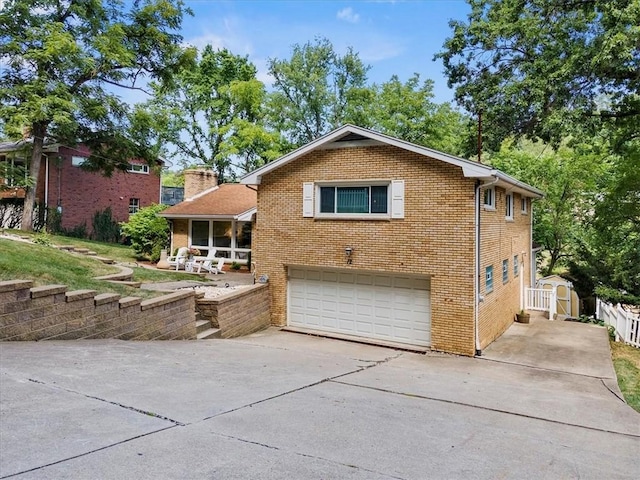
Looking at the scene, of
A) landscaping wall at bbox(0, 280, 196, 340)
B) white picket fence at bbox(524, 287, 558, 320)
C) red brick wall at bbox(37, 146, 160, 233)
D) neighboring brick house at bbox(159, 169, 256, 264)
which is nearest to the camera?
landscaping wall at bbox(0, 280, 196, 340)

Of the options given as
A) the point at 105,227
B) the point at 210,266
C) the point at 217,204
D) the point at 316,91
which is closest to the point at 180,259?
the point at 210,266

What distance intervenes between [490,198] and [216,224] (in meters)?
14.1

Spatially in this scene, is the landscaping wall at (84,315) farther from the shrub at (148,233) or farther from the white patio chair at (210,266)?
the shrub at (148,233)

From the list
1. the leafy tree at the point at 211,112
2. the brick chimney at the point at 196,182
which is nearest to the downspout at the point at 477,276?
the brick chimney at the point at 196,182

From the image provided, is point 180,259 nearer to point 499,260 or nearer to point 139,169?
point 139,169

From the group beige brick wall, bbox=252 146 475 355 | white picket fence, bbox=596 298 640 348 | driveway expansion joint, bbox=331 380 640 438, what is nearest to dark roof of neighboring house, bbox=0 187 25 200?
beige brick wall, bbox=252 146 475 355

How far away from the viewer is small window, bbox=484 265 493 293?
12272mm

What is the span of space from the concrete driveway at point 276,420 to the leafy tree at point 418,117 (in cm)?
2742

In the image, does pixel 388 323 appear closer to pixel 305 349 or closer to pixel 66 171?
pixel 305 349

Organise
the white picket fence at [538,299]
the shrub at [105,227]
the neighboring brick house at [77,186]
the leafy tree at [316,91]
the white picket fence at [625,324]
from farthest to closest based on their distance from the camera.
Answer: the leafy tree at [316,91], the shrub at [105,227], the neighboring brick house at [77,186], the white picket fence at [538,299], the white picket fence at [625,324]

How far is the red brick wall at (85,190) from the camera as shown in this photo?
26234 mm

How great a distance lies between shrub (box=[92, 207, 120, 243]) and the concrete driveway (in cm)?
2184

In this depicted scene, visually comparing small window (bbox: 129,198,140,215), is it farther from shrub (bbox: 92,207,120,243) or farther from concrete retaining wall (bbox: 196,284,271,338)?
concrete retaining wall (bbox: 196,284,271,338)

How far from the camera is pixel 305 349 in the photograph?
11.0 metres
